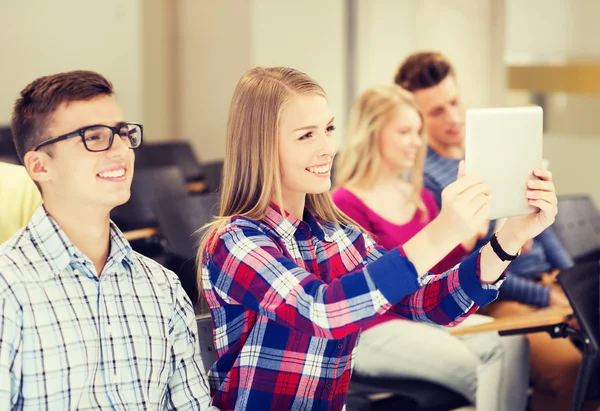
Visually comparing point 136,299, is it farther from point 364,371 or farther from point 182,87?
point 182,87

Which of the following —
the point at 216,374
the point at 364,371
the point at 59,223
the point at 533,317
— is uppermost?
the point at 59,223

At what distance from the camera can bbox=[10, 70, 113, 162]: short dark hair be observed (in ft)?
5.54

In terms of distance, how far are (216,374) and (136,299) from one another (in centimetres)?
28

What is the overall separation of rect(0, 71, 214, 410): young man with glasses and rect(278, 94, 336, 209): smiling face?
1.01 ft

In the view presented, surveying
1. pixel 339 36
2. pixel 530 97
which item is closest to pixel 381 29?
pixel 339 36

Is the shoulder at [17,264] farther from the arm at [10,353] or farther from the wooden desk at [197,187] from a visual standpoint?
the wooden desk at [197,187]

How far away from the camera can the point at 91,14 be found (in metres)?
6.59

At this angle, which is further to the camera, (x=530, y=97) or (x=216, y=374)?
(x=530, y=97)

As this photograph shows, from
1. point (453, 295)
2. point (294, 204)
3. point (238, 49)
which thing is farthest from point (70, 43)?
point (453, 295)

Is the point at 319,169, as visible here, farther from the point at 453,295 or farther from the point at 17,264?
the point at 17,264

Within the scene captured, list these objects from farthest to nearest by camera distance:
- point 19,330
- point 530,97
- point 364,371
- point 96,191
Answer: point 530,97 < point 364,371 < point 96,191 < point 19,330

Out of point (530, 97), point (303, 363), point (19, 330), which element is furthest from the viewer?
point (530, 97)

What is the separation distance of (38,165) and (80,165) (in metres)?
0.09

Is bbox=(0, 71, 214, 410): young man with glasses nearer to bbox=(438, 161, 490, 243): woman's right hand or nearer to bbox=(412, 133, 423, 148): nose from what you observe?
bbox=(438, 161, 490, 243): woman's right hand
